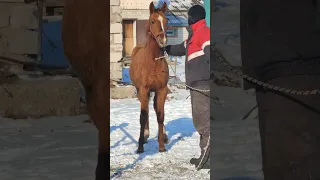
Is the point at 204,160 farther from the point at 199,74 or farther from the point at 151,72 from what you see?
the point at 151,72

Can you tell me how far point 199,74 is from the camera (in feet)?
15.1

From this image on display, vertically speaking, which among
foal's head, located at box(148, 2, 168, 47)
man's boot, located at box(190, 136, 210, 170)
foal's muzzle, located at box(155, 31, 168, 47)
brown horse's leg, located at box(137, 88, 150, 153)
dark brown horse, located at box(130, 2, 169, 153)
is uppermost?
foal's head, located at box(148, 2, 168, 47)

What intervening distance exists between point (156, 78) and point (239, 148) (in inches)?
108

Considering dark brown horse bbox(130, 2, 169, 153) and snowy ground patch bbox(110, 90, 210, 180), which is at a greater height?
dark brown horse bbox(130, 2, 169, 153)

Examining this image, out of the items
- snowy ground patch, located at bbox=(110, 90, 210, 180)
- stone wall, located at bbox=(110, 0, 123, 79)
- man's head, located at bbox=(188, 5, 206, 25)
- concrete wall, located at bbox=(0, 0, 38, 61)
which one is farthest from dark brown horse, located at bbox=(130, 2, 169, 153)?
stone wall, located at bbox=(110, 0, 123, 79)

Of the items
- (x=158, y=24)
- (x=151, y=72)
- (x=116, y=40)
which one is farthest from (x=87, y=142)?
(x=116, y=40)

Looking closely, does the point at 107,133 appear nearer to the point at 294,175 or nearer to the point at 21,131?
the point at 21,131

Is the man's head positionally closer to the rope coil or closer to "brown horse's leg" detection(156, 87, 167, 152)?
"brown horse's leg" detection(156, 87, 167, 152)

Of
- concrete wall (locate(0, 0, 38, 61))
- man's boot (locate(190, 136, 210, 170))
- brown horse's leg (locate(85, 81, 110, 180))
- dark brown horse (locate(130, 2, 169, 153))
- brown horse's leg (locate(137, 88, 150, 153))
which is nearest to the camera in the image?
concrete wall (locate(0, 0, 38, 61))

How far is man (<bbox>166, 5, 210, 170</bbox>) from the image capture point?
14.8 ft

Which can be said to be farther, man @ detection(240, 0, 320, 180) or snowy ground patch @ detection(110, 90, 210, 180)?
snowy ground patch @ detection(110, 90, 210, 180)

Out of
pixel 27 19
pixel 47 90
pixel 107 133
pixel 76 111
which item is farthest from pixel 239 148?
pixel 27 19

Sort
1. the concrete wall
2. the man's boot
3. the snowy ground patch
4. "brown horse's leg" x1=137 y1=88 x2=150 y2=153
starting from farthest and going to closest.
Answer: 1. "brown horse's leg" x1=137 y1=88 x2=150 y2=153
2. the man's boot
3. the snowy ground patch
4. the concrete wall

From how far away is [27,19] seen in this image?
2.03m
